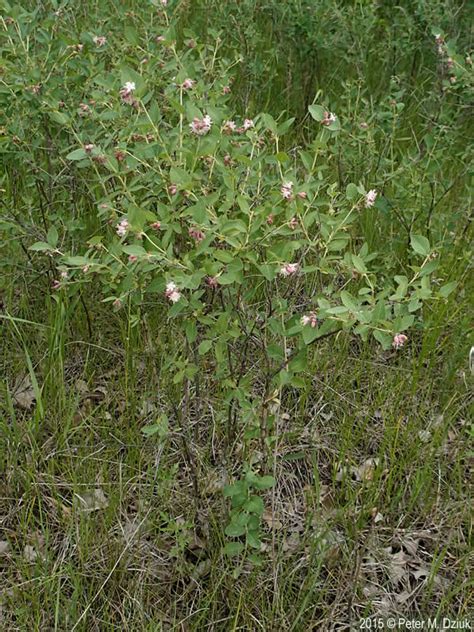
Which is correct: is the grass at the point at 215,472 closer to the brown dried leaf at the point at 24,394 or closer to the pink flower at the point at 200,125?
the brown dried leaf at the point at 24,394

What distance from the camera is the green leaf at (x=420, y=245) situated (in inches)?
83.0

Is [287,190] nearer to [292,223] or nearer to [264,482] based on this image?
[292,223]

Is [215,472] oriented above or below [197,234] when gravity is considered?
below

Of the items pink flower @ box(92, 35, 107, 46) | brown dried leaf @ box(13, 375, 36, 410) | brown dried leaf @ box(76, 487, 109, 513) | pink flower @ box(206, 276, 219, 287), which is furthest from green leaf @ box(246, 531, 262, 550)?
pink flower @ box(92, 35, 107, 46)

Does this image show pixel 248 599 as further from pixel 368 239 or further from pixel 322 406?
pixel 368 239

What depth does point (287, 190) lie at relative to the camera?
2.08m

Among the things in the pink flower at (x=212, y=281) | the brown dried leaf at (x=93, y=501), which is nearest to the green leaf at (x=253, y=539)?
the brown dried leaf at (x=93, y=501)

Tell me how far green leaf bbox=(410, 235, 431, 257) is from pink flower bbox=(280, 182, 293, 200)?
36cm

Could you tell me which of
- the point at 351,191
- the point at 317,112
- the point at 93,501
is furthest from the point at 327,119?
the point at 93,501

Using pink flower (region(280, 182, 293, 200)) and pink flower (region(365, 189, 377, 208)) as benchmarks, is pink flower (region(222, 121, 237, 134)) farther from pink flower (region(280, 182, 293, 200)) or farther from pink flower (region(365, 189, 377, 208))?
pink flower (region(365, 189, 377, 208))

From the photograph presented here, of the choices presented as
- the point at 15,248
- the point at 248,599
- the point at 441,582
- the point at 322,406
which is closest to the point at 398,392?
the point at 322,406

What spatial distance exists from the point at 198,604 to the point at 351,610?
46cm

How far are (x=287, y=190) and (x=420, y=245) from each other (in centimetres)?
40

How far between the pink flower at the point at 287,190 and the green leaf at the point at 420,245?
14.1 inches
